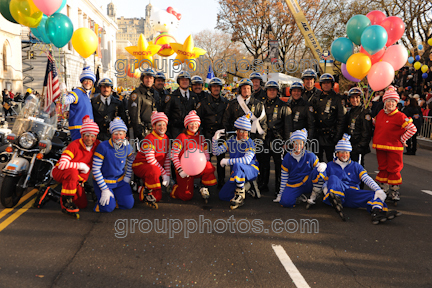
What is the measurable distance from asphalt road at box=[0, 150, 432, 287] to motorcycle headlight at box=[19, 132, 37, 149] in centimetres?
98

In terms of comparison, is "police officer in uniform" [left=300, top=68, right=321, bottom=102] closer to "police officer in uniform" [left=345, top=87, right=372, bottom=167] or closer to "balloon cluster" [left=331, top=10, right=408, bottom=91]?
"balloon cluster" [left=331, top=10, right=408, bottom=91]

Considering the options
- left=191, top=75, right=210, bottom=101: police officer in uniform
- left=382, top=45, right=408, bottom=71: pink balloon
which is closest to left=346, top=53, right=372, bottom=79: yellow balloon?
left=382, top=45, right=408, bottom=71: pink balloon

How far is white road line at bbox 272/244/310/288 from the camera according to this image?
129 inches

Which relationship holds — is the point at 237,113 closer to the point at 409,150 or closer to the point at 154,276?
the point at 154,276

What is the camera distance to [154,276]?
11.1 feet

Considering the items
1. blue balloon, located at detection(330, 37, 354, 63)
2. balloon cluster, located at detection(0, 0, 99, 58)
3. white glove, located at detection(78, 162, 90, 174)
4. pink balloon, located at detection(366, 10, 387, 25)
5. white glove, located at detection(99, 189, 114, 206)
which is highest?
pink balloon, located at detection(366, 10, 387, 25)

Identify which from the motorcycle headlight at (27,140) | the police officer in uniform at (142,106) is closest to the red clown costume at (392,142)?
the police officer in uniform at (142,106)

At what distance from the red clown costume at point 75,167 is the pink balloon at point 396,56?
233 inches

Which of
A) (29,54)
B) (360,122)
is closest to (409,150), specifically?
(360,122)

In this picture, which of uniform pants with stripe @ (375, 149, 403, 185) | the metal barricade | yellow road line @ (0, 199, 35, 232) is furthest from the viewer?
the metal barricade

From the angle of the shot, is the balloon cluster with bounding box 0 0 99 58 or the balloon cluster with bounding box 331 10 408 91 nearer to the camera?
the balloon cluster with bounding box 331 10 408 91

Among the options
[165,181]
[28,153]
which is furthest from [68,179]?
[165,181]

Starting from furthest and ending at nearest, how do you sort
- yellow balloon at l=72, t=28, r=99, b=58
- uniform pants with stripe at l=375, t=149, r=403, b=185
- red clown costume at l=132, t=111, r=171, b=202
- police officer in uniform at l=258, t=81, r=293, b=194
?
yellow balloon at l=72, t=28, r=99, b=58 → police officer in uniform at l=258, t=81, r=293, b=194 → uniform pants with stripe at l=375, t=149, r=403, b=185 → red clown costume at l=132, t=111, r=171, b=202

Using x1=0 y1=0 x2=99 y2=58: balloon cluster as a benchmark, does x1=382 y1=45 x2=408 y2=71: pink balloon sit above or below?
below
